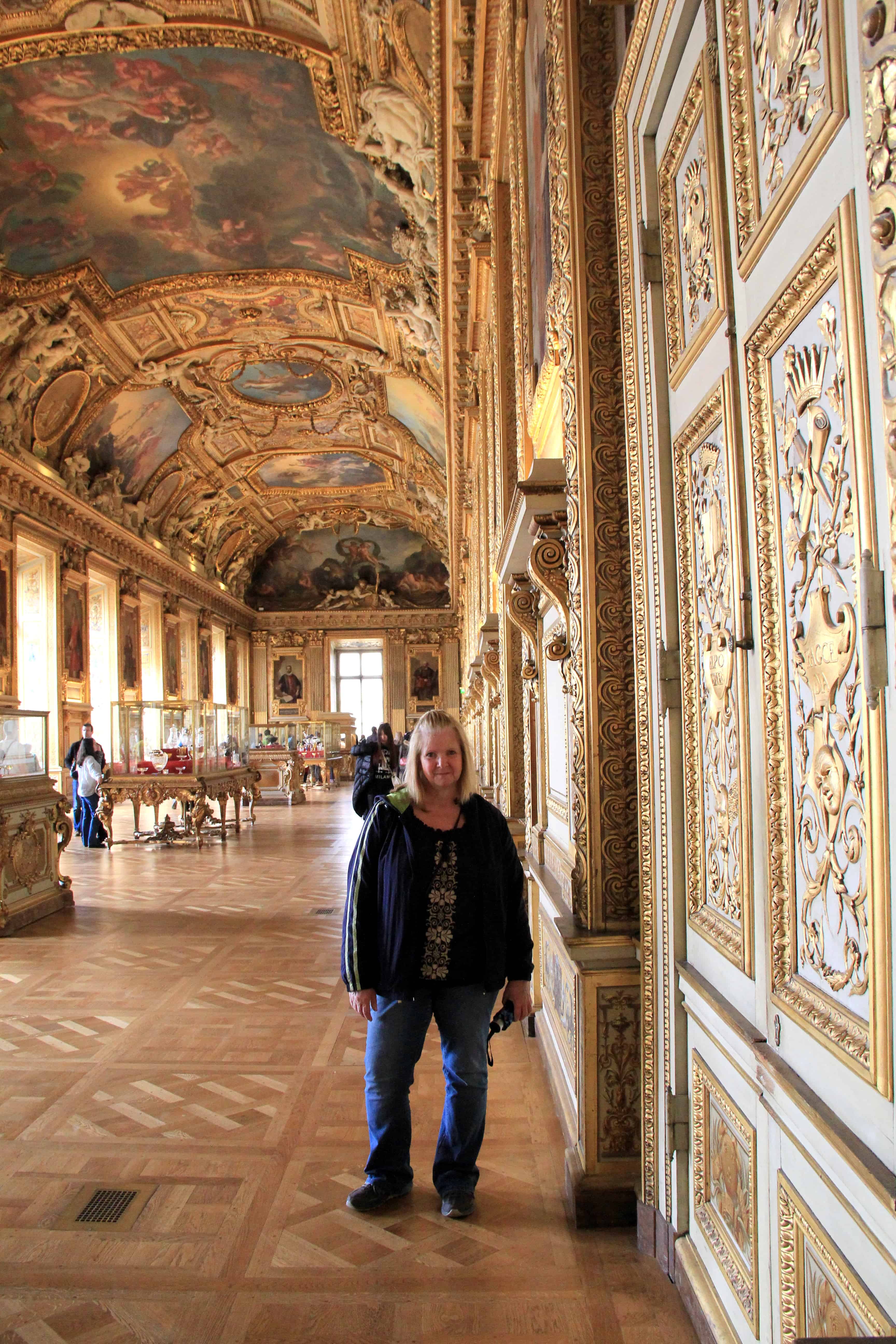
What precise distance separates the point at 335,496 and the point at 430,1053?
27.7 meters

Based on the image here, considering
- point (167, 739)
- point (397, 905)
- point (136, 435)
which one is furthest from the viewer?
point (136, 435)

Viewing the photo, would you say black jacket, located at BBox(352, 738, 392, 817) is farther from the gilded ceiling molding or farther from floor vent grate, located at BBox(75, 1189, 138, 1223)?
the gilded ceiling molding

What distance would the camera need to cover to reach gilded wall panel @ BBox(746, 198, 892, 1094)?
118cm

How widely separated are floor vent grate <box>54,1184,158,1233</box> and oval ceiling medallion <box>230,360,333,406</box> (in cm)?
1915

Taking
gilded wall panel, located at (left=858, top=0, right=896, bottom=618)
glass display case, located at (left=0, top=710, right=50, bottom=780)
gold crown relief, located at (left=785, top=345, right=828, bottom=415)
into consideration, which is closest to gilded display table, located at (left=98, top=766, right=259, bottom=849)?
glass display case, located at (left=0, top=710, right=50, bottom=780)

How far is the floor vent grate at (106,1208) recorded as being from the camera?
2746 millimetres

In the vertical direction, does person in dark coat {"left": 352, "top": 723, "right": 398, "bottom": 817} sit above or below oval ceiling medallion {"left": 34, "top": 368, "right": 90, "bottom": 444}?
below

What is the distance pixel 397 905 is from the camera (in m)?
2.71

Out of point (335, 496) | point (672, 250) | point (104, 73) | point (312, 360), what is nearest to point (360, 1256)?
point (672, 250)

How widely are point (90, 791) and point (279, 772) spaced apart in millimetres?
10709

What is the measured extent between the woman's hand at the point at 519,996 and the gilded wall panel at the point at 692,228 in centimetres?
188

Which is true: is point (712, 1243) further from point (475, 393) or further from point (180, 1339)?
point (475, 393)

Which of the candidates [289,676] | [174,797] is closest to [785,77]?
[174,797]

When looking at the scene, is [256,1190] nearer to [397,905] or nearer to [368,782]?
[397,905]
